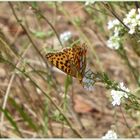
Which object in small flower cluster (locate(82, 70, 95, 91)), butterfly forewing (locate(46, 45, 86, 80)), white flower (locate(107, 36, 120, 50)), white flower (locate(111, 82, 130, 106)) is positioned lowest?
white flower (locate(111, 82, 130, 106))

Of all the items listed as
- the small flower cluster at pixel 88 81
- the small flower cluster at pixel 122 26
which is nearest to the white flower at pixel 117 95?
the small flower cluster at pixel 88 81

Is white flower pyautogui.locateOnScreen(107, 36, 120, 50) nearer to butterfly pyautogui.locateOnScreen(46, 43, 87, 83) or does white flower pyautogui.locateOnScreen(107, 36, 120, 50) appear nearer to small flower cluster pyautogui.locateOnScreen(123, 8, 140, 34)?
small flower cluster pyautogui.locateOnScreen(123, 8, 140, 34)

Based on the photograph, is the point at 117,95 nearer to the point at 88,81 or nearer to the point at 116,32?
the point at 88,81

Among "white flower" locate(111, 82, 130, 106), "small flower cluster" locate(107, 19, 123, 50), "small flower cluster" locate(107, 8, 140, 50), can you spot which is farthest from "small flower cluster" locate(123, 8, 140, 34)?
"white flower" locate(111, 82, 130, 106)

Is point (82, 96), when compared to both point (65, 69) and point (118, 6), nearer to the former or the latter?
point (118, 6)

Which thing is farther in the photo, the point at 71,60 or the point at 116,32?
the point at 116,32

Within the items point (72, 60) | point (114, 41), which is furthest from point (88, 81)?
point (114, 41)

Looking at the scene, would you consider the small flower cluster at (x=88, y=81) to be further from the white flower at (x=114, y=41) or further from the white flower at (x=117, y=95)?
the white flower at (x=114, y=41)

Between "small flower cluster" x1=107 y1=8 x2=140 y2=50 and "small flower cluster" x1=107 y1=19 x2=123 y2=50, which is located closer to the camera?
"small flower cluster" x1=107 y1=8 x2=140 y2=50

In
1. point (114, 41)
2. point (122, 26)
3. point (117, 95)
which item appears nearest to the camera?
point (117, 95)

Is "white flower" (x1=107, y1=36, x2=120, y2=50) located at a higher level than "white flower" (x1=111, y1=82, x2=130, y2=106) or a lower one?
higher
